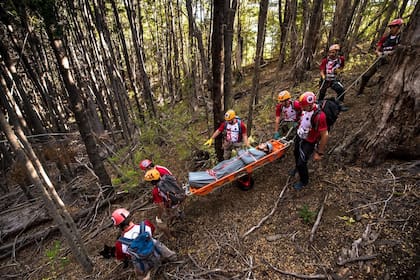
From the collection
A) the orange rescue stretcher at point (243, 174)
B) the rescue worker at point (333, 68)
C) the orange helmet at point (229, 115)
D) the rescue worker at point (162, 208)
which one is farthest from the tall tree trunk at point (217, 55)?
the rescue worker at point (333, 68)

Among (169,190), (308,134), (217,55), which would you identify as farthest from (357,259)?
(217,55)

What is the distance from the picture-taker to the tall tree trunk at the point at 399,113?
3.13 metres

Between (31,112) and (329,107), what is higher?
(329,107)

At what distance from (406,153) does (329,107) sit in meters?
1.35

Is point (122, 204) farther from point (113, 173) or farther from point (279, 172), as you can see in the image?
point (279, 172)

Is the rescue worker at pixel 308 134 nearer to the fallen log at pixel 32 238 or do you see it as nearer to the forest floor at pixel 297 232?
the forest floor at pixel 297 232

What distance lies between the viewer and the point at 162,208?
12.3ft

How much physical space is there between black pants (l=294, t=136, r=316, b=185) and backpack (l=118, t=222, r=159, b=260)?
108 inches

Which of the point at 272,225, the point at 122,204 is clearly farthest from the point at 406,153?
the point at 122,204

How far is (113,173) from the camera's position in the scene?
317 inches

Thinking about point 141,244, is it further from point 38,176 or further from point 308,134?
point 308,134

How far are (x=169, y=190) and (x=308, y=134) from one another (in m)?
2.56

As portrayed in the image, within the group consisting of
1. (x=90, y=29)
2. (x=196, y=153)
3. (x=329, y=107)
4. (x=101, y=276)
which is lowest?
(x=101, y=276)

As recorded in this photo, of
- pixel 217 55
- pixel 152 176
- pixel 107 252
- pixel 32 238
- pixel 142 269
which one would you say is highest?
pixel 217 55
